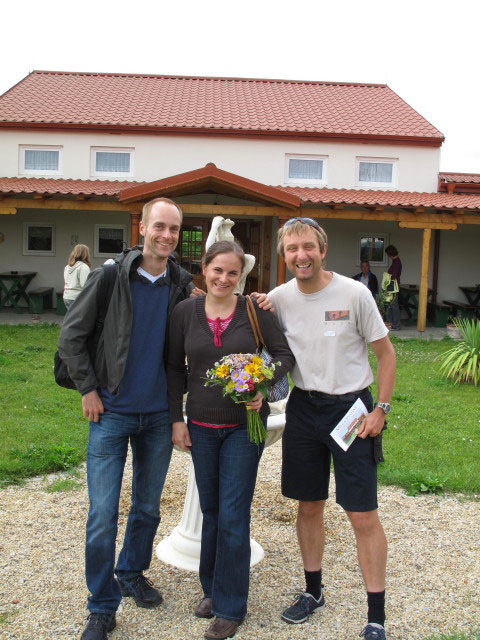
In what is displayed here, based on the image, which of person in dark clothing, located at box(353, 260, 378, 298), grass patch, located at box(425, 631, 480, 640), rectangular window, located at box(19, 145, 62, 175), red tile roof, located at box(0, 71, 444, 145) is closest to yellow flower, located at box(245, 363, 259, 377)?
grass patch, located at box(425, 631, 480, 640)

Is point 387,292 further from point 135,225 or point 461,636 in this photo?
point 461,636

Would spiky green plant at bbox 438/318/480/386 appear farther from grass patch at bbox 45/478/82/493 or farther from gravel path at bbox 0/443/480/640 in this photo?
grass patch at bbox 45/478/82/493

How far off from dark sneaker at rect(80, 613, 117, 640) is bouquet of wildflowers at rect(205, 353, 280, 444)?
3.65ft

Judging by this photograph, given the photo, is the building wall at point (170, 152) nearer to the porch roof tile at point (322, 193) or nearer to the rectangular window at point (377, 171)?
the rectangular window at point (377, 171)

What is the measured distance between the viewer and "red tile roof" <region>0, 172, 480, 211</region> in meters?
13.9

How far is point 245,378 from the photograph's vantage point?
2.83 meters

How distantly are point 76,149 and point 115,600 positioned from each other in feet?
50.1

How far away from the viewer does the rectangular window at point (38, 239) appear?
17.3 m

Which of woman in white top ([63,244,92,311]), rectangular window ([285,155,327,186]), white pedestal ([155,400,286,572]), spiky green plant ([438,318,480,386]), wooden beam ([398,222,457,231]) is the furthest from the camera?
rectangular window ([285,155,327,186])

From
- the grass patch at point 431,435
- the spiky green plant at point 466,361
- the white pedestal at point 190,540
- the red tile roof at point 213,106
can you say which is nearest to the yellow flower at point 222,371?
the white pedestal at point 190,540

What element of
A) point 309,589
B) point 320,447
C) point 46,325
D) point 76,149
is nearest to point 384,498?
point 309,589

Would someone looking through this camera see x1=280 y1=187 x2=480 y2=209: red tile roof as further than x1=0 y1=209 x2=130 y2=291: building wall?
No

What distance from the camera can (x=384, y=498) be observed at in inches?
198

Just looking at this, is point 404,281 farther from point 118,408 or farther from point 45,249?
point 118,408
